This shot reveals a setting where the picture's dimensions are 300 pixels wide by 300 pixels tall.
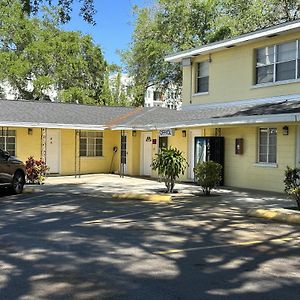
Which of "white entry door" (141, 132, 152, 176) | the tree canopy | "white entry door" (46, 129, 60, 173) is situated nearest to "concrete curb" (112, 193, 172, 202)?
"white entry door" (141, 132, 152, 176)

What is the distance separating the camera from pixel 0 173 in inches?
612

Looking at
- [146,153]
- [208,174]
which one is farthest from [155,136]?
[208,174]

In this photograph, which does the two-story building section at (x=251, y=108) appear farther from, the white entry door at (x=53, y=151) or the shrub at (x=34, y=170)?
the white entry door at (x=53, y=151)

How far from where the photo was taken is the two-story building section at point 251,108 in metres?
16.7

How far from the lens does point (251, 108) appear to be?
18.1 metres

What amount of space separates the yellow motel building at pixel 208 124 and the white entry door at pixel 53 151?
5 centimetres

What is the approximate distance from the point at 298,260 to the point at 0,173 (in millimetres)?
10878

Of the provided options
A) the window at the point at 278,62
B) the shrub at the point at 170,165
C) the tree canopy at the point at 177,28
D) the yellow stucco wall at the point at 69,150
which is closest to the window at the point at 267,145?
the window at the point at 278,62

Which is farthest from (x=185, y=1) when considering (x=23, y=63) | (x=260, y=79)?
(x=260, y=79)

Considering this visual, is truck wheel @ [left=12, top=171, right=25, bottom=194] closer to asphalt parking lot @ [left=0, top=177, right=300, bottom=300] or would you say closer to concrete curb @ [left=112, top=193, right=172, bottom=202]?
asphalt parking lot @ [left=0, top=177, right=300, bottom=300]

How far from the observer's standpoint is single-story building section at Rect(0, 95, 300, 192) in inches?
667

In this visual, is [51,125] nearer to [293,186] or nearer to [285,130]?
[285,130]

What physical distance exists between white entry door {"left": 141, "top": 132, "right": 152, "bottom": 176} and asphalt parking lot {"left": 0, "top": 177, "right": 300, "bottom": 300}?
1124cm

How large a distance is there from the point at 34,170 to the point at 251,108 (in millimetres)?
9076
